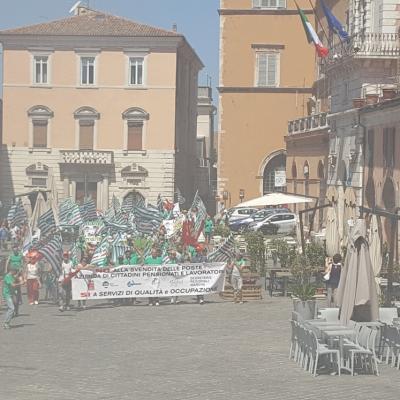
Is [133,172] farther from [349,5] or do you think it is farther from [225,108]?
[349,5]

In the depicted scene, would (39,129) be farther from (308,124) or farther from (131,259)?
(131,259)

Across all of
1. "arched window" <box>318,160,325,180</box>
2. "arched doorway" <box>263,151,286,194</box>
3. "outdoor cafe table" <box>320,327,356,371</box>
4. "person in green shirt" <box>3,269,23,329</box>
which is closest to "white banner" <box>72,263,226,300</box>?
"person in green shirt" <box>3,269,23,329</box>

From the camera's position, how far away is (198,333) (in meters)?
19.0

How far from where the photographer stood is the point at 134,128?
59562 mm

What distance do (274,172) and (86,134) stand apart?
11.3 metres

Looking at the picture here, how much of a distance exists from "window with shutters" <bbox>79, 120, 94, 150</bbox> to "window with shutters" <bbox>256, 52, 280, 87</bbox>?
33.8ft

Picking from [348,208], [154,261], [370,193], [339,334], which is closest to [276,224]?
[370,193]

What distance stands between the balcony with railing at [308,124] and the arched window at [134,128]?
9485mm

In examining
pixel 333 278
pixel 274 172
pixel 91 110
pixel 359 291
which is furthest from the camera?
pixel 91 110

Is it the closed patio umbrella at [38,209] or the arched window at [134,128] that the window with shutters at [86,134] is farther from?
the closed patio umbrella at [38,209]

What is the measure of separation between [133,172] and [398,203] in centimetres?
3028

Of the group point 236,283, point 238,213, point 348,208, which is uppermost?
point 348,208

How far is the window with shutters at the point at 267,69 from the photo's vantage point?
5666cm

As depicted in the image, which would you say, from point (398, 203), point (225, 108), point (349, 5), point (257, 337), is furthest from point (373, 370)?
point (225, 108)
